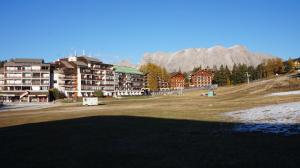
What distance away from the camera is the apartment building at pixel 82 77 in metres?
→ 163

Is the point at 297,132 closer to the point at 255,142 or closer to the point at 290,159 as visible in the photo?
the point at 255,142

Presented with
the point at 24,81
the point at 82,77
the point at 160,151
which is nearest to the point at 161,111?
the point at 160,151

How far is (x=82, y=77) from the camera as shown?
170125mm

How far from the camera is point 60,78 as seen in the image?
161750mm

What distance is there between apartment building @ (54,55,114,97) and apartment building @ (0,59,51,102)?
30.1ft

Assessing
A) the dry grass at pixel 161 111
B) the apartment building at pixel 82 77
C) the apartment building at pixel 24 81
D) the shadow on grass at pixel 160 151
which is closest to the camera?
the shadow on grass at pixel 160 151

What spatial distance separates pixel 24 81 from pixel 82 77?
95.9 feet

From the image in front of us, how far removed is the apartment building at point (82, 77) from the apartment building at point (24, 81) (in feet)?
30.1

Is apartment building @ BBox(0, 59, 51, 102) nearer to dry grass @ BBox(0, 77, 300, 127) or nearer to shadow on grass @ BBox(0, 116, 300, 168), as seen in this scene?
dry grass @ BBox(0, 77, 300, 127)

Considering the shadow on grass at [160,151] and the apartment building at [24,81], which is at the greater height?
the apartment building at [24,81]

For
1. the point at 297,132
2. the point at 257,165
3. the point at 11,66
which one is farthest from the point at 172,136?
the point at 11,66

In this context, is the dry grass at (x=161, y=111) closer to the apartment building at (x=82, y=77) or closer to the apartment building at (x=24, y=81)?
the apartment building at (x=24, y=81)

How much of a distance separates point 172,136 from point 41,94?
440ft

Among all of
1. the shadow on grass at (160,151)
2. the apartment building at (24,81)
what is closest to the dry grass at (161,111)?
the shadow on grass at (160,151)
